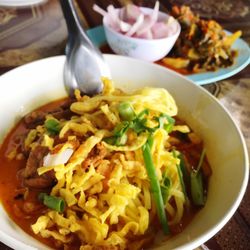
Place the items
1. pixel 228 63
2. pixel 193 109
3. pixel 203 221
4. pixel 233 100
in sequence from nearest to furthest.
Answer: pixel 203 221 < pixel 193 109 < pixel 233 100 < pixel 228 63

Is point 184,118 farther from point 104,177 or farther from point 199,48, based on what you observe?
point 199,48

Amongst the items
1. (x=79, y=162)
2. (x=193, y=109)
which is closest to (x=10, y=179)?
(x=79, y=162)

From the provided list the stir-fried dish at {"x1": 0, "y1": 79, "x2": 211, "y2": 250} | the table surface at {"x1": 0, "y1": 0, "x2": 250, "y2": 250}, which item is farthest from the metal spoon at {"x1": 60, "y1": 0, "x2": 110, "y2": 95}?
the table surface at {"x1": 0, "y1": 0, "x2": 250, "y2": 250}

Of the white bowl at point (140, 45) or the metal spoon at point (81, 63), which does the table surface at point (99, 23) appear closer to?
the white bowl at point (140, 45)

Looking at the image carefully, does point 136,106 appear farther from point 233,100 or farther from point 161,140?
point 233,100

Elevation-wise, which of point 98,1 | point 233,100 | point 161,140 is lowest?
point 233,100

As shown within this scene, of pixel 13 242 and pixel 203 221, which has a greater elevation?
pixel 13 242

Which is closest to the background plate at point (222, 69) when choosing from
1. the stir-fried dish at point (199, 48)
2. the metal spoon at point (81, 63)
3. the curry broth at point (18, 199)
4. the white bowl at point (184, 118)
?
the stir-fried dish at point (199, 48)
